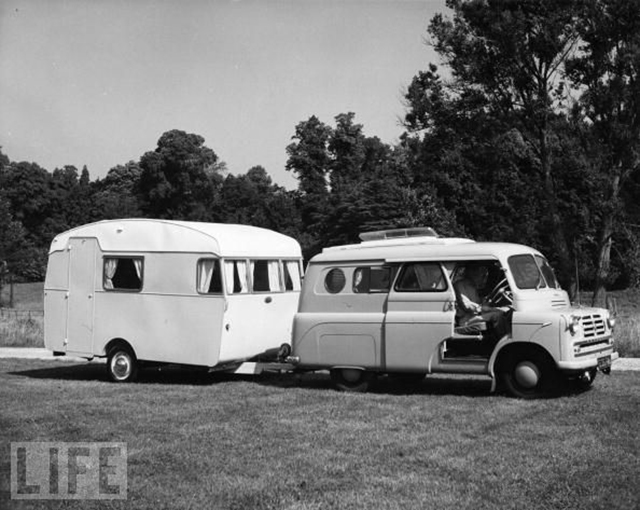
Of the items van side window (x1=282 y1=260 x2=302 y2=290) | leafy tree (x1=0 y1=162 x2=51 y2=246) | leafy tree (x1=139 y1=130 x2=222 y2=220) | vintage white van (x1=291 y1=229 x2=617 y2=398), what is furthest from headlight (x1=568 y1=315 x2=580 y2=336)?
leafy tree (x1=0 y1=162 x2=51 y2=246)

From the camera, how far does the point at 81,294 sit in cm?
1424

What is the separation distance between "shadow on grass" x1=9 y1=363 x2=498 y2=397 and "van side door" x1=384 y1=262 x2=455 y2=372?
650 mm

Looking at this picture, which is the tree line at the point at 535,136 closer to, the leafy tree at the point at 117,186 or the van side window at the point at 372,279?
the van side window at the point at 372,279

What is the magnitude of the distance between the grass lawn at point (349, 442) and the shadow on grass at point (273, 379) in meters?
0.10

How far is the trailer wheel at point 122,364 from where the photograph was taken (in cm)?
1370

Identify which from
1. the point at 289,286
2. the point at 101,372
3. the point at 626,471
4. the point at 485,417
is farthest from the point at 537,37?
the point at 626,471

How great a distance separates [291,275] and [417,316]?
13.0 feet

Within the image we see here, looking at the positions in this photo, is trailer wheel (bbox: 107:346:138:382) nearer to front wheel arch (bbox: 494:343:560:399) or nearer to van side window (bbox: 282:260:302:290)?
van side window (bbox: 282:260:302:290)

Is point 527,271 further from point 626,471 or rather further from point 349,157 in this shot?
point 349,157

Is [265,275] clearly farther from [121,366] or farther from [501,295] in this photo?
[501,295]

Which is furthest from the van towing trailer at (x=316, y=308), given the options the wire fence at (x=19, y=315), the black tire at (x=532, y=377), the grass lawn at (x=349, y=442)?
the wire fence at (x=19, y=315)

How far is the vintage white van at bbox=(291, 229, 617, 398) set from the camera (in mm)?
10508

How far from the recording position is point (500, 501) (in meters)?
6.06

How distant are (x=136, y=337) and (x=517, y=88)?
20118mm
